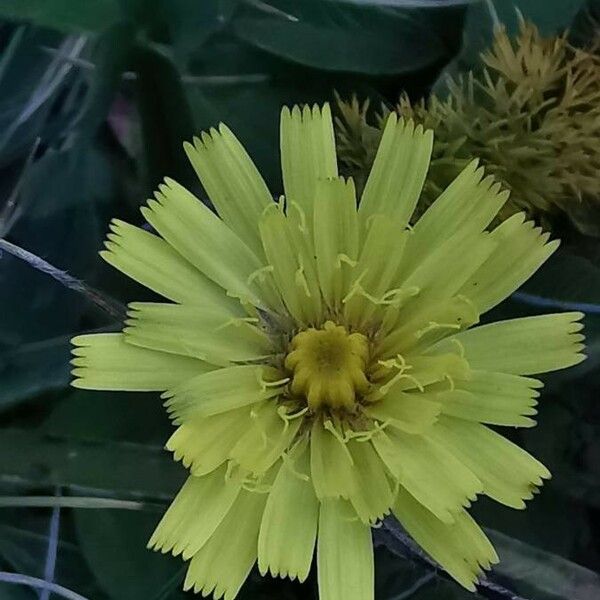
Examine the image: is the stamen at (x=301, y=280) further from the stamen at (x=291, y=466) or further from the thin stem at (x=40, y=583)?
the thin stem at (x=40, y=583)

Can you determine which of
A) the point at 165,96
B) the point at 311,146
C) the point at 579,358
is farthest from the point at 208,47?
the point at 579,358

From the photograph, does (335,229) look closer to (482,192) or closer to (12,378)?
(482,192)

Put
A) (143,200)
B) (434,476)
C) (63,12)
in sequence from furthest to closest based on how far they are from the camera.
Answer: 1. (143,200)
2. (63,12)
3. (434,476)

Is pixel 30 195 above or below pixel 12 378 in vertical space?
above

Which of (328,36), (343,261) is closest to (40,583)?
(343,261)

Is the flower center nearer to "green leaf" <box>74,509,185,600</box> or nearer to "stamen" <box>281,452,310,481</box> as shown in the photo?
"stamen" <box>281,452,310,481</box>

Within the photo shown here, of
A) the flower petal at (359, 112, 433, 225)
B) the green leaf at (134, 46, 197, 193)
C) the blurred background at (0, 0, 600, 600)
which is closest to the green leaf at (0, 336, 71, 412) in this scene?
the blurred background at (0, 0, 600, 600)

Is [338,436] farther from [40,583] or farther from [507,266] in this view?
[40,583]
